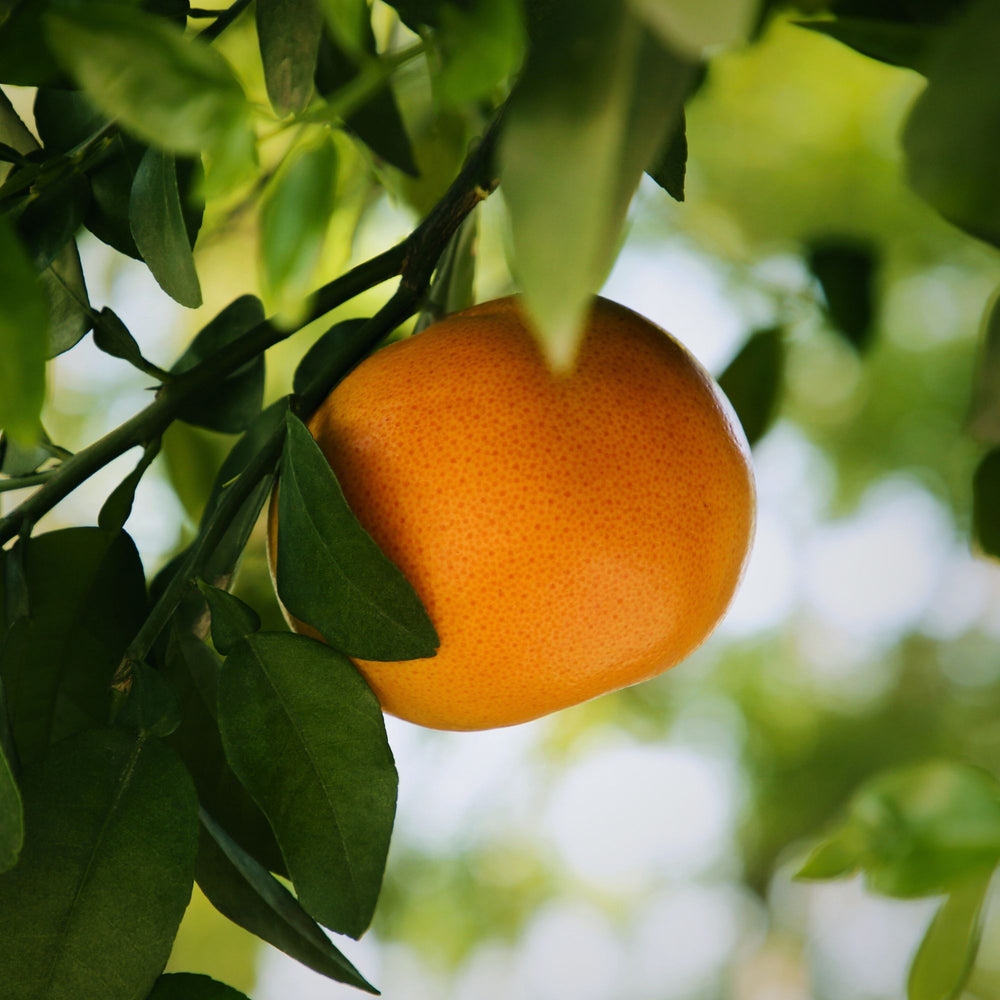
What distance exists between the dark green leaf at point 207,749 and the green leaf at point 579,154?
22 cm

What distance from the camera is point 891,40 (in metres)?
0.27

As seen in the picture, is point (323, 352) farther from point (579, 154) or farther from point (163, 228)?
point (579, 154)

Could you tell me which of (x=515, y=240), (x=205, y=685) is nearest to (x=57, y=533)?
(x=205, y=685)

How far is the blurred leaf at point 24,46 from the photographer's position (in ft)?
0.82

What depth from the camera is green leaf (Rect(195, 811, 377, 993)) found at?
0.27 meters

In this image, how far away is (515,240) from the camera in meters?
0.13

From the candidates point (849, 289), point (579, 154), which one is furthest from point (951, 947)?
→ point (849, 289)

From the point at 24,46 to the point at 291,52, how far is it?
0.07 m

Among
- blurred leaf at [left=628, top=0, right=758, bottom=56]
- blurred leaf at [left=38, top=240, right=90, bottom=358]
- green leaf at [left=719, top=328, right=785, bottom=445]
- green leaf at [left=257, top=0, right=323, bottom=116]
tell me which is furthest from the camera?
green leaf at [left=719, top=328, right=785, bottom=445]

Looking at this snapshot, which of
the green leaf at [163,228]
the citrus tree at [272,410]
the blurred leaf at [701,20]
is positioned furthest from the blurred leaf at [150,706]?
the blurred leaf at [701,20]

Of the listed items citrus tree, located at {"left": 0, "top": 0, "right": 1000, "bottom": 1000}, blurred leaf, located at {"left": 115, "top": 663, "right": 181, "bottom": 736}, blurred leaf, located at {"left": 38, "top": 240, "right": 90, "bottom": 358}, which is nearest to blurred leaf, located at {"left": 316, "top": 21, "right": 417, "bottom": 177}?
citrus tree, located at {"left": 0, "top": 0, "right": 1000, "bottom": 1000}

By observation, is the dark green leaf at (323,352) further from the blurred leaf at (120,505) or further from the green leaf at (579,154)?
the green leaf at (579,154)

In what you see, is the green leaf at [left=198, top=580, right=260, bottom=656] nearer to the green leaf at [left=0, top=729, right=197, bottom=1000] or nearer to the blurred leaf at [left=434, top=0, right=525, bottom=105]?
the green leaf at [left=0, top=729, right=197, bottom=1000]

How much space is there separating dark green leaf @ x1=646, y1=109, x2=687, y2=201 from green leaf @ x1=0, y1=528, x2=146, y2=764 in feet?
0.69
